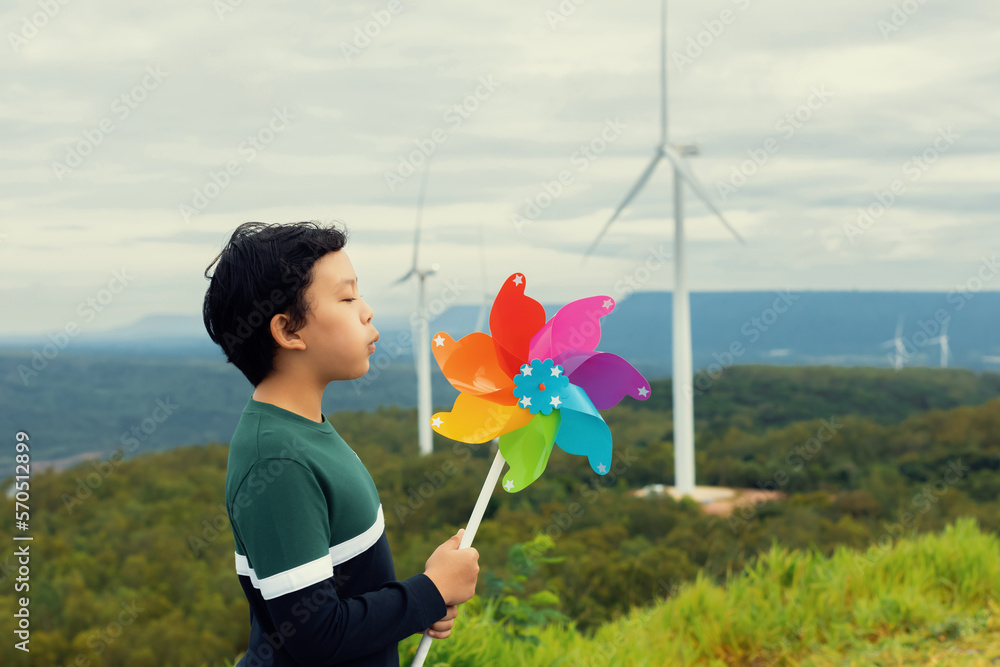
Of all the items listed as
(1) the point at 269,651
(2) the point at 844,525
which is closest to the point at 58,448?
(2) the point at 844,525

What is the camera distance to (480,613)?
5.52 meters

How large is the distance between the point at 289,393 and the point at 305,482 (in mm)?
292

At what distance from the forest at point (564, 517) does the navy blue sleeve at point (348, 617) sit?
8.55 ft

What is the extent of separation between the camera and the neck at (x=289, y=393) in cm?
209

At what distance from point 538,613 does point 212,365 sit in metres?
36.1

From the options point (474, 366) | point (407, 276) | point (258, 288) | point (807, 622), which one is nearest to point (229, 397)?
point (407, 276)

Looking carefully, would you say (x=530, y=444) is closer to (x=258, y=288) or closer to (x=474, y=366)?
(x=474, y=366)

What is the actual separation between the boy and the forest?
2606mm

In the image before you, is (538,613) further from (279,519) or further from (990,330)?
(990,330)

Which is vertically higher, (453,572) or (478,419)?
(478,419)

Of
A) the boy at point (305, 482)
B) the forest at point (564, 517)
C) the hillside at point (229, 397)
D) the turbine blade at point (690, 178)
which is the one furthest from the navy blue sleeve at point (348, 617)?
the hillside at point (229, 397)

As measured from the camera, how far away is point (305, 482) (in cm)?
189

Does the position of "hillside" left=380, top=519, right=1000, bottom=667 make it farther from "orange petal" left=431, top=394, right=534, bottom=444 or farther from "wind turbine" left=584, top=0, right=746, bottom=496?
"wind turbine" left=584, top=0, right=746, bottom=496

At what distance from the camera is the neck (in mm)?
2094
